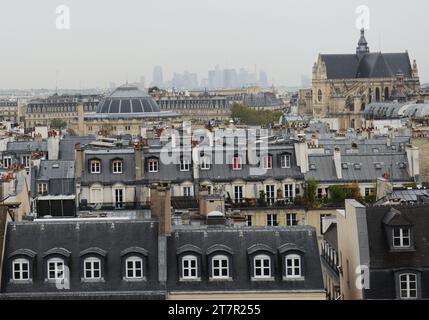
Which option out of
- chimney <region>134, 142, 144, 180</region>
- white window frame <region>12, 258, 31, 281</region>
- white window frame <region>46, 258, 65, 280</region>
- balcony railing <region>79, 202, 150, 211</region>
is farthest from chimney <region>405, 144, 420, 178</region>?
white window frame <region>12, 258, 31, 281</region>

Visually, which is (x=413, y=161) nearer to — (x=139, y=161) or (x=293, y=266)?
(x=139, y=161)

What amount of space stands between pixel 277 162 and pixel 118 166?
366 centimetres

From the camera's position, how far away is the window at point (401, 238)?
11.9 m

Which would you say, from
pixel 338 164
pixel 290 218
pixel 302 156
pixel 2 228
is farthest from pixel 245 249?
pixel 338 164

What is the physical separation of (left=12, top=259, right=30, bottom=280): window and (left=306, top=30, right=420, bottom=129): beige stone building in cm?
7930

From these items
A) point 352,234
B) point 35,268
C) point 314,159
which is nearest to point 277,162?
point 314,159

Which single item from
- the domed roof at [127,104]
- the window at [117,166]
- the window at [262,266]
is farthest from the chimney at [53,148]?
the domed roof at [127,104]

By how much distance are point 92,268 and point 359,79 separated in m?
86.7

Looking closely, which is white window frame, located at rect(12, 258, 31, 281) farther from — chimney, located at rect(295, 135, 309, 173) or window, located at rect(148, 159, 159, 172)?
chimney, located at rect(295, 135, 309, 173)

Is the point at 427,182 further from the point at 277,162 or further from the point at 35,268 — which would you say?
the point at 35,268

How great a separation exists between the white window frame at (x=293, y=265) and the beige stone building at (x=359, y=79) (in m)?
78.6

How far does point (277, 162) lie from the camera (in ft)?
72.3
